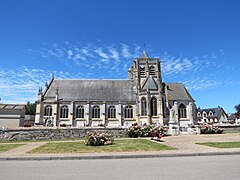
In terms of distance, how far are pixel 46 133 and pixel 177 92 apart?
30.9m

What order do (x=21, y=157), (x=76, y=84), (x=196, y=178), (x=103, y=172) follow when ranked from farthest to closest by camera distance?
(x=76, y=84) → (x=21, y=157) → (x=103, y=172) → (x=196, y=178)

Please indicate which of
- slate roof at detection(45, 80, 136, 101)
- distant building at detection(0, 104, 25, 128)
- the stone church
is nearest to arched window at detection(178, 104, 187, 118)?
the stone church

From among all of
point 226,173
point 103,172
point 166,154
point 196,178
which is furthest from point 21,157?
point 226,173

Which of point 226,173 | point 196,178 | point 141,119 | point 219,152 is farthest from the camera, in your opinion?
point 141,119

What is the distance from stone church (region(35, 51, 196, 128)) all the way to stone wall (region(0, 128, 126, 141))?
1512 cm

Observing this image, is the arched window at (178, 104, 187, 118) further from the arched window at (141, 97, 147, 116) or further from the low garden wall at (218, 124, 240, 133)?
the low garden wall at (218, 124, 240, 133)

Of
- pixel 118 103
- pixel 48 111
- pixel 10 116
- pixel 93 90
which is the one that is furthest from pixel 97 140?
pixel 10 116

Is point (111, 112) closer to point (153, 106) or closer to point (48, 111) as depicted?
point (153, 106)

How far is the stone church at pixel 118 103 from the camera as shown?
3888 cm

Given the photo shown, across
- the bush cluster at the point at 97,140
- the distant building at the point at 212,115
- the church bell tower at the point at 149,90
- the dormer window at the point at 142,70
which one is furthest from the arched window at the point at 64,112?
the distant building at the point at 212,115

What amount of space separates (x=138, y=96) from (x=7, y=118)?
87.0 feet

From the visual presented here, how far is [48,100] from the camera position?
40219mm

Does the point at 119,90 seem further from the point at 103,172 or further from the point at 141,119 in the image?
the point at 103,172

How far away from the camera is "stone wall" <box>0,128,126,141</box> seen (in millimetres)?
21594
